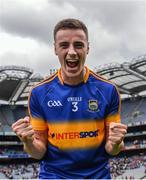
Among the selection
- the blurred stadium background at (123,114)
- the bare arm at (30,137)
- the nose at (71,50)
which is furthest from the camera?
the blurred stadium background at (123,114)

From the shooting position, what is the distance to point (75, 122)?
2.66m

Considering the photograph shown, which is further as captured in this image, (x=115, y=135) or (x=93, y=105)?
(x=93, y=105)

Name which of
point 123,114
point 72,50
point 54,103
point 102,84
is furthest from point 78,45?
point 123,114

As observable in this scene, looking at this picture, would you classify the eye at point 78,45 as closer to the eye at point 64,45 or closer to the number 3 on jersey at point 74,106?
the eye at point 64,45

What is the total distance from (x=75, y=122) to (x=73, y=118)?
35 mm

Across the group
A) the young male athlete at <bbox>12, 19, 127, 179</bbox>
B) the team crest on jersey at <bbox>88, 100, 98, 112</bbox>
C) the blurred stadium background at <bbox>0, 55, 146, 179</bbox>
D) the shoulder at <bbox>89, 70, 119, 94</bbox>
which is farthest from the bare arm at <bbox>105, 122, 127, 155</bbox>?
the blurred stadium background at <bbox>0, 55, 146, 179</bbox>

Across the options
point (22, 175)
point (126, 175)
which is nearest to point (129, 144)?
point (126, 175)

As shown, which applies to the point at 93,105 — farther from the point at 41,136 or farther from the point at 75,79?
the point at 41,136

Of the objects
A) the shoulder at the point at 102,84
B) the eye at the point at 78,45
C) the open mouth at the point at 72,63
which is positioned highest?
the eye at the point at 78,45

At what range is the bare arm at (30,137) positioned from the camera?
96.7 inches

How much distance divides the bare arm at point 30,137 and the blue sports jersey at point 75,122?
0.05 metres

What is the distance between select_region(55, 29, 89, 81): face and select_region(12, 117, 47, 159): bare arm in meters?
0.53

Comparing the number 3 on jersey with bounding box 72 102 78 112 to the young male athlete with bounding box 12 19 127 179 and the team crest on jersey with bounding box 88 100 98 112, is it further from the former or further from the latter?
the team crest on jersey with bounding box 88 100 98 112

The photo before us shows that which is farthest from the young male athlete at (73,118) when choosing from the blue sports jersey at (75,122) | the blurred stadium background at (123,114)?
the blurred stadium background at (123,114)
